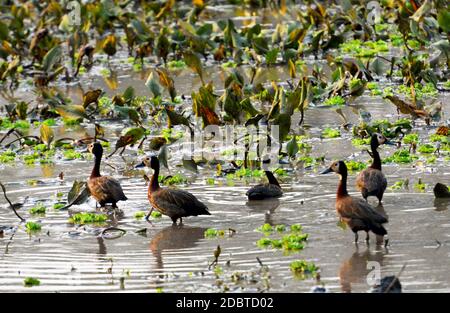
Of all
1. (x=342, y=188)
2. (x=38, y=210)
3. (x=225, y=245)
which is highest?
(x=342, y=188)

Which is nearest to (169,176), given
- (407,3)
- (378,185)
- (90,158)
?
(90,158)

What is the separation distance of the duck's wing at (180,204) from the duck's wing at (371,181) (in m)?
1.47

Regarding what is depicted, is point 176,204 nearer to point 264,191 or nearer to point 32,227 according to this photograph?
point 264,191

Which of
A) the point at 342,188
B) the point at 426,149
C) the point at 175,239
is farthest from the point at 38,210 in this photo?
the point at 426,149

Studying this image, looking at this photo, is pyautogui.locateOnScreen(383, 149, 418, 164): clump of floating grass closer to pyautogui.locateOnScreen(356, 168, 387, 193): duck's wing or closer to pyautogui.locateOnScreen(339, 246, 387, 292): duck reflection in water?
pyautogui.locateOnScreen(356, 168, 387, 193): duck's wing

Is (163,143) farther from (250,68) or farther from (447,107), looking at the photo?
(250,68)

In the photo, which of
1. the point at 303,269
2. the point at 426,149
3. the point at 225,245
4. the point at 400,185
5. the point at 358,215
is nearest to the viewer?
the point at 303,269

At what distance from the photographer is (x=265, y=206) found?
35.0 feet

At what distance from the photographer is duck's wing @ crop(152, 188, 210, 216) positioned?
10.1 metres

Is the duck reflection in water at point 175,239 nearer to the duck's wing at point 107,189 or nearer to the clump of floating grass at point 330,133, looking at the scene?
the duck's wing at point 107,189

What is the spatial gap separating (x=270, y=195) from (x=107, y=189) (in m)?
1.54

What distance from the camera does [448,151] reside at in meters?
12.2

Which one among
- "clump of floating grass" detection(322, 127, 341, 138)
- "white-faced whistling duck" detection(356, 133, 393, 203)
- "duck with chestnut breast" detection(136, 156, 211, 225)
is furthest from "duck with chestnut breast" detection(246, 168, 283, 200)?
"clump of floating grass" detection(322, 127, 341, 138)
